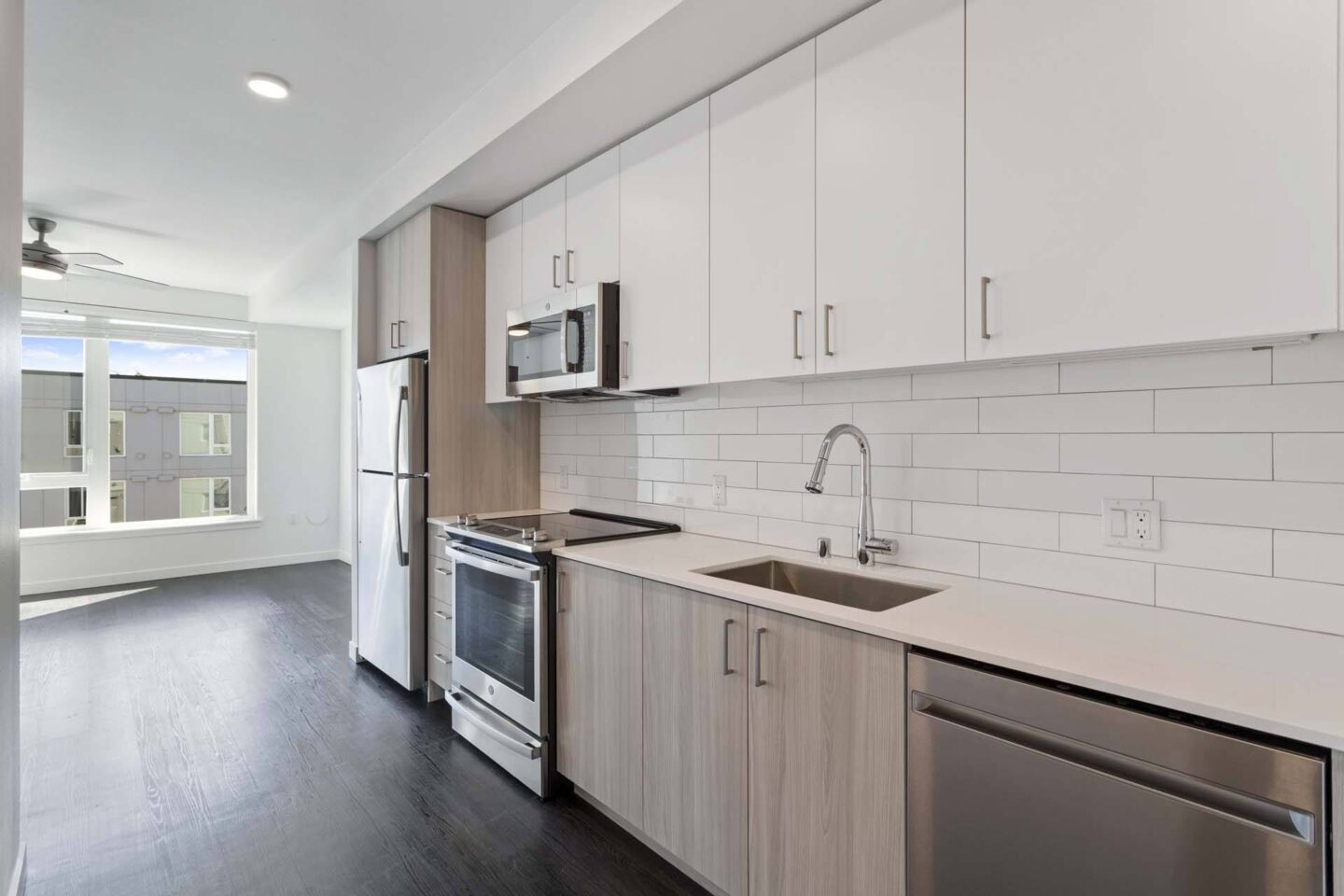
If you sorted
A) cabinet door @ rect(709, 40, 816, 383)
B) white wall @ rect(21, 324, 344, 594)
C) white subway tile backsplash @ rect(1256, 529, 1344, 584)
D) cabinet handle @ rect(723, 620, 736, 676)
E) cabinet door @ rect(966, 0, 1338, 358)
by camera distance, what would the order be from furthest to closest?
white wall @ rect(21, 324, 344, 594), cabinet door @ rect(709, 40, 816, 383), cabinet handle @ rect(723, 620, 736, 676), white subway tile backsplash @ rect(1256, 529, 1344, 584), cabinet door @ rect(966, 0, 1338, 358)

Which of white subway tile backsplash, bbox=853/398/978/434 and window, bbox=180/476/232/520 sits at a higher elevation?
white subway tile backsplash, bbox=853/398/978/434

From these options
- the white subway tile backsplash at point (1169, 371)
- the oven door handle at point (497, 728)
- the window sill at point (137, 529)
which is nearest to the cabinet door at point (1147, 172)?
the white subway tile backsplash at point (1169, 371)

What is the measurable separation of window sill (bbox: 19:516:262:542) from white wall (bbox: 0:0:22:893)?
4570 millimetres

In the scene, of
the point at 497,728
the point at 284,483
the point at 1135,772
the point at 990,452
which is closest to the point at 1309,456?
the point at 990,452

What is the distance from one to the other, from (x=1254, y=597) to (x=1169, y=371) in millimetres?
508

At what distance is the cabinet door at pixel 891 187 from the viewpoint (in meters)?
1.50

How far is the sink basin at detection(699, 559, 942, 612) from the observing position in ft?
6.00

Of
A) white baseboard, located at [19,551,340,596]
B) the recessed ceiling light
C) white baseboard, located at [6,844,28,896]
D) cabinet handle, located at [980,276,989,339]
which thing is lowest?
white baseboard, located at [6,844,28,896]

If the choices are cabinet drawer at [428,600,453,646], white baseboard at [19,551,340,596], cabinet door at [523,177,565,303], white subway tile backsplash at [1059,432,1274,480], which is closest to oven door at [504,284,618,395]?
cabinet door at [523,177,565,303]

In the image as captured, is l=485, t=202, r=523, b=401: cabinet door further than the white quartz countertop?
Yes

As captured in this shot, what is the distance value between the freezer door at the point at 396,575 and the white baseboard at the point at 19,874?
55.6 inches

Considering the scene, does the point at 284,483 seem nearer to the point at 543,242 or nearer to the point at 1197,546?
the point at 543,242

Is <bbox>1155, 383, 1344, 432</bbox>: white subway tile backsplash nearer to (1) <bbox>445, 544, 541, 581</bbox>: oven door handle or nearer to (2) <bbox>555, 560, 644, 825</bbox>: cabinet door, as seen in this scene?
(2) <bbox>555, 560, 644, 825</bbox>: cabinet door

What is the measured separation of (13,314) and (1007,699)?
2637mm
